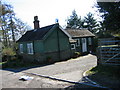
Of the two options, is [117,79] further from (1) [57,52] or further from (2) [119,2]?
(1) [57,52]

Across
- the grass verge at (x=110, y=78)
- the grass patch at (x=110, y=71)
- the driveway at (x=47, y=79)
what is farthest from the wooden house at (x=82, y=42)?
the grass verge at (x=110, y=78)

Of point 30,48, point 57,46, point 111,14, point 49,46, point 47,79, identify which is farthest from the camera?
point 30,48

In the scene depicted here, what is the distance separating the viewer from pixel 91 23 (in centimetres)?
4453

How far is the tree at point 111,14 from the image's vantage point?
7414mm

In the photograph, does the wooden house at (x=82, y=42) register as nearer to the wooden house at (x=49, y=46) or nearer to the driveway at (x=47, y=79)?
the wooden house at (x=49, y=46)

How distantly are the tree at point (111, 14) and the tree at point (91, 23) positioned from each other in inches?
1463

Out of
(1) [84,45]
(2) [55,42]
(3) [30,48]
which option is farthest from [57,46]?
(1) [84,45]

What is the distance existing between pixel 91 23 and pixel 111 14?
3847cm

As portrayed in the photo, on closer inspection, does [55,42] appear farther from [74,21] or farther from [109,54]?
[74,21]

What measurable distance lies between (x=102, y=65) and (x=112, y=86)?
3.63m

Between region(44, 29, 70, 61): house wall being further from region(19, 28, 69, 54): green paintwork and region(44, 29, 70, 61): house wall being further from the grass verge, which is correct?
the grass verge

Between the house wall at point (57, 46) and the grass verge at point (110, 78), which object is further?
the house wall at point (57, 46)

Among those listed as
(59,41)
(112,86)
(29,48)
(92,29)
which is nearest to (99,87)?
(112,86)

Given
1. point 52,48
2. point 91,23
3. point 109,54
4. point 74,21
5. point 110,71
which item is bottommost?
point 110,71
